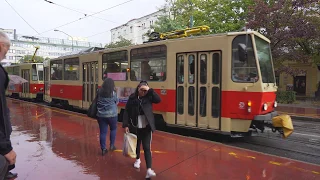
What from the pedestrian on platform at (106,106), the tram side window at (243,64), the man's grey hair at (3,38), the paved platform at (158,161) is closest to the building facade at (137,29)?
the tram side window at (243,64)

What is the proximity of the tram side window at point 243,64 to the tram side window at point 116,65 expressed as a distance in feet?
13.1

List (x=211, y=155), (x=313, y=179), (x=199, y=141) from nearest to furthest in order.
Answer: (x=313, y=179) → (x=211, y=155) → (x=199, y=141)

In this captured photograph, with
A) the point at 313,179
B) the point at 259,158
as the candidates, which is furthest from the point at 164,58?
the point at 313,179

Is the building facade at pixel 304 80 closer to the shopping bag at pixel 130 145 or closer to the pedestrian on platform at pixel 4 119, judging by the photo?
the shopping bag at pixel 130 145

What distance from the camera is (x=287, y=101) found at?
18016mm

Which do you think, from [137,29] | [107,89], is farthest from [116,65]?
[137,29]

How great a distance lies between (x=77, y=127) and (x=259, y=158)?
18.2ft

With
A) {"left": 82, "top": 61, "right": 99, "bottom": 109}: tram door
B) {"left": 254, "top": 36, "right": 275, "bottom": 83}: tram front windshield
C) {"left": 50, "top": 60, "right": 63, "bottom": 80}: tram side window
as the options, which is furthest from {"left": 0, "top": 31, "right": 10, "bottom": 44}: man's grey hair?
{"left": 50, "top": 60, "right": 63, "bottom": 80}: tram side window

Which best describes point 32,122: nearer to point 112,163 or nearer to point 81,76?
point 81,76

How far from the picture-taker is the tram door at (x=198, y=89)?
6.73 meters

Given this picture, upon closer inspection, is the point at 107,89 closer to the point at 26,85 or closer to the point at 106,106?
the point at 106,106

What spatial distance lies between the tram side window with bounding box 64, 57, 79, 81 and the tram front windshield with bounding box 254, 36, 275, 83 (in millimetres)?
8237

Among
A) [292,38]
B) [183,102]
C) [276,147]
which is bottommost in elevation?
[276,147]

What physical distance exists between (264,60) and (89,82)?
7.13 meters
